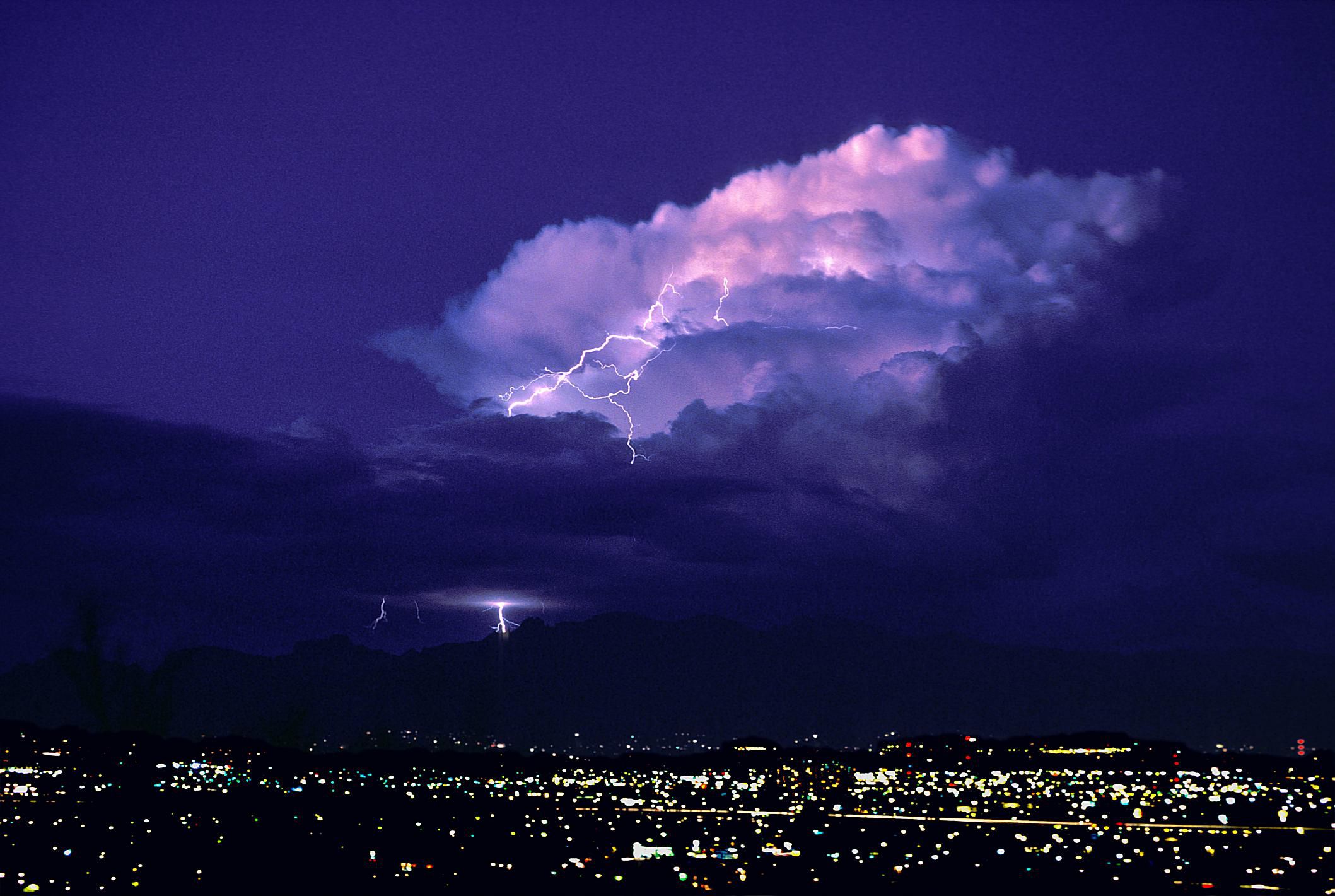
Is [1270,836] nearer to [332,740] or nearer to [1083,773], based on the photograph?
[1083,773]

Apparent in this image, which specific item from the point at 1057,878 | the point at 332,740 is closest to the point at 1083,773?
the point at 1057,878

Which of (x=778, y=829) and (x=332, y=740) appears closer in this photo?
(x=778, y=829)

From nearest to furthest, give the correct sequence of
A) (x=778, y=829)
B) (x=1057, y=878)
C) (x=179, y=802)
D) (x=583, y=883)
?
(x=583, y=883) < (x=1057, y=878) < (x=778, y=829) < (x=179, y=802)

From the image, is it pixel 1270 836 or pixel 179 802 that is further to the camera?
pixel 179 802

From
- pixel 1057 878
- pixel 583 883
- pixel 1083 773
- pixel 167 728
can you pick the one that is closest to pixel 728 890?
pixel 583 883

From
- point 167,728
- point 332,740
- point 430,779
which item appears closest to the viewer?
point 430,779

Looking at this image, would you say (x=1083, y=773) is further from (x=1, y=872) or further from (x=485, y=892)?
(x=1, y=872)

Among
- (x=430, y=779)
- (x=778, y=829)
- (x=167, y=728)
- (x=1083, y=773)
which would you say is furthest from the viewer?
(x=167, y=728)

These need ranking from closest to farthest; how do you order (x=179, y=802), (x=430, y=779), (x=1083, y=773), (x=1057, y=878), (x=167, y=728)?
(x=1057, y=878) < (x=179, y=802) < (x=1083, y=773) < (x=430, y=779) < (x=167, y=728)

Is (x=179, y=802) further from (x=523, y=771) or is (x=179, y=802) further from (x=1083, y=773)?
(x=1083, y=773)
